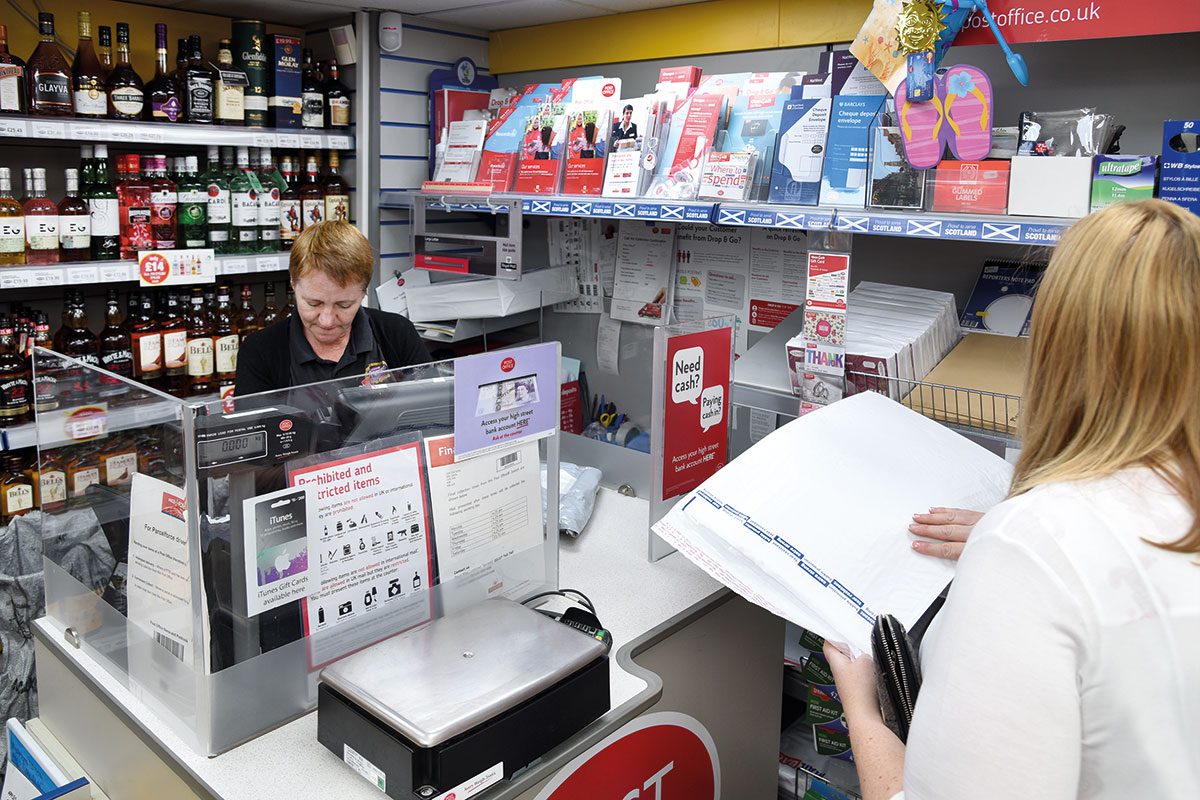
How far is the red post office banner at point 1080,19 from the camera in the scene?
6.18ft

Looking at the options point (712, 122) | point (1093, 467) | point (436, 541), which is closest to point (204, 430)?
point (436, 541)

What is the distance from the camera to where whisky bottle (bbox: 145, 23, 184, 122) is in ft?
9.37

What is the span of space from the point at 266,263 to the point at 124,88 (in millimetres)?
673

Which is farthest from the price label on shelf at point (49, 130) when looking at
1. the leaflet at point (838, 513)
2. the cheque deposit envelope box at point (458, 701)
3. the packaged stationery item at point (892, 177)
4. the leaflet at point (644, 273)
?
the packaged stationery item at point (892, 177)

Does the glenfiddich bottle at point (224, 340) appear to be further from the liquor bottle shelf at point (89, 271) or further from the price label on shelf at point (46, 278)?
the price label on shelf at point (46, 278)

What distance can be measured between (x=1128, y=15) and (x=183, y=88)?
2.67 m

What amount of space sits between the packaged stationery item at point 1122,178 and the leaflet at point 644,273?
1587 mm

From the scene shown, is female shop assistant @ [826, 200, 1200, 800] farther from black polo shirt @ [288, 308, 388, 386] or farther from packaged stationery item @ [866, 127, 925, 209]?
black polo shirt @ [288, 308, 388, 386]

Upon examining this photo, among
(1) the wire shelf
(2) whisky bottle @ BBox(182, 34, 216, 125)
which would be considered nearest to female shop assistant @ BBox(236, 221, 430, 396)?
(2) whisky bottle @ BBox(182, 34, 216, 125)

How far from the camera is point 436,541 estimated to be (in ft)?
5.16

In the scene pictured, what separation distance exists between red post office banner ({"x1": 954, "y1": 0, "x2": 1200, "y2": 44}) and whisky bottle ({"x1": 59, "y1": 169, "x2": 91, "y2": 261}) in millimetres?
2438

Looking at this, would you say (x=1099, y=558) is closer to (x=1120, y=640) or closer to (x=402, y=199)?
(x=1120, y=640)

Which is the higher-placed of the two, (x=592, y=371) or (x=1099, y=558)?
(x=1099, y=558)

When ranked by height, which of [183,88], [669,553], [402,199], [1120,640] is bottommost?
[669,553]
